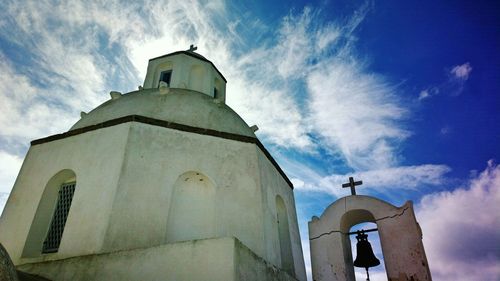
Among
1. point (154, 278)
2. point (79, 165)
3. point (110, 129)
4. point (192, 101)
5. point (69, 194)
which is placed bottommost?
point (154, 278)

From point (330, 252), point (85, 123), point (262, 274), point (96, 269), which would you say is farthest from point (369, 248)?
point (85, 123)

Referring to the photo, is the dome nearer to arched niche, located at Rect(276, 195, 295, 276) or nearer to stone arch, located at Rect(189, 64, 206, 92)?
arched niche, located at Rect(276, 195, 295, 276)

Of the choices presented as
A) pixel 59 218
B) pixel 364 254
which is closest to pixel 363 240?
pixel 364 254

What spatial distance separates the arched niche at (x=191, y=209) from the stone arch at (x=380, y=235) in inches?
99.5

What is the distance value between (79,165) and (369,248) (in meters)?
6.81

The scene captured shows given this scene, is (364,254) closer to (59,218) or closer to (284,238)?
(284,238)

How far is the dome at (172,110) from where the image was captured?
9047mm

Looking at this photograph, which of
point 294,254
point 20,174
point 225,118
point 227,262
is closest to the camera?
point 227,262

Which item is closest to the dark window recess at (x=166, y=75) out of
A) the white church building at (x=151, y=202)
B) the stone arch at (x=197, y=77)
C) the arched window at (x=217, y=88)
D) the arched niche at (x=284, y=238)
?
the stone arch at (x=197, y=77)

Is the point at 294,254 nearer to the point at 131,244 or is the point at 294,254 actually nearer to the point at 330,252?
the point at 330,252

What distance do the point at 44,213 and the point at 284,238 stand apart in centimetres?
578

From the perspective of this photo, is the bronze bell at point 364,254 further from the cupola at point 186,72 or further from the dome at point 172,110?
the cupola at point 186,72

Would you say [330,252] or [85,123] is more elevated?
[85,123]

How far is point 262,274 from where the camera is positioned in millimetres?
6297
